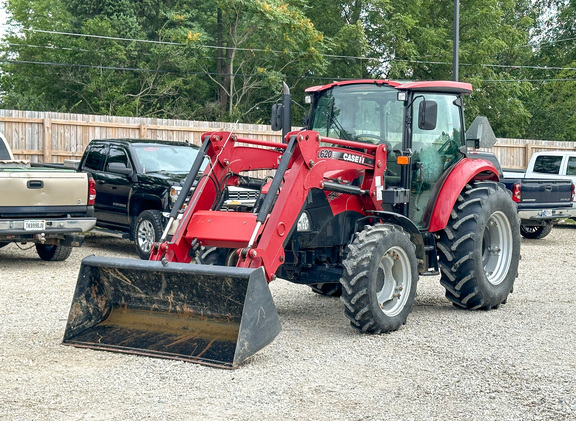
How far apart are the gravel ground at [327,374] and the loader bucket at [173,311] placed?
0.17 metres

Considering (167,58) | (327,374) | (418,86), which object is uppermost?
(167,58)

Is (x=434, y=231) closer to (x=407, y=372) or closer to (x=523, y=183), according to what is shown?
(x=407, y=372)

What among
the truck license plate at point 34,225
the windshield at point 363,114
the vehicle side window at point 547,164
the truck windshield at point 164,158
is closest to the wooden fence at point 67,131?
the truck windshield at point 164,158

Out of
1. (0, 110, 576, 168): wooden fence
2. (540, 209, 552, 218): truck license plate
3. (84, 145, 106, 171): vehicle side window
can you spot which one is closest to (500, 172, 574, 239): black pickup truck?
(540, 209, 552, 218): truck license plate

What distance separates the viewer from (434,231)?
29.4ft

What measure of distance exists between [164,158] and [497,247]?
22.6 ft

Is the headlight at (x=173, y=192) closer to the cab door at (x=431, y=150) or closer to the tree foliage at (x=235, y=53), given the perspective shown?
the cab door at (x=431, y=150)

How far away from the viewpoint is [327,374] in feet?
21.2

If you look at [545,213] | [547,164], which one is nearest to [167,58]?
[547,164]

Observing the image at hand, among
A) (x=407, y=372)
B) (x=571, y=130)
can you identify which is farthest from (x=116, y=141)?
(x=571, y=130)

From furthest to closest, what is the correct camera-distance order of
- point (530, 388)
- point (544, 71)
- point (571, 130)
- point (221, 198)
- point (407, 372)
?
point (544, 71) < point (571, 130) < point (221, 198) < point (407, 372) < point (530, 388)

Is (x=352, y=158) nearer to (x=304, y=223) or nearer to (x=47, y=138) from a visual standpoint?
(x=304, y=223)

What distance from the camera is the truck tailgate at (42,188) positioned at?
38.8ft

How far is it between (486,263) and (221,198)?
134 inches
